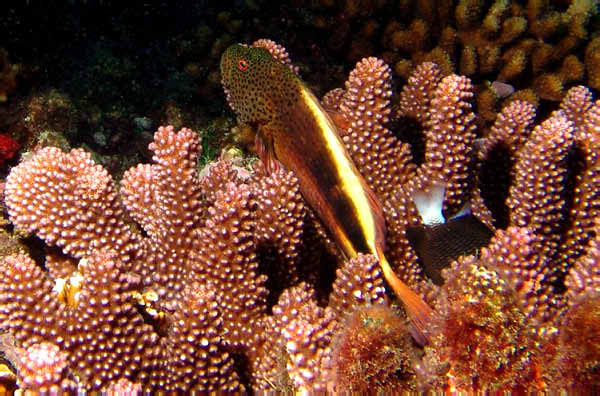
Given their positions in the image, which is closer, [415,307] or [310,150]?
[415,307]

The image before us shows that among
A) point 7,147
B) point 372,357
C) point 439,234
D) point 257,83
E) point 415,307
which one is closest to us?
point 372,357

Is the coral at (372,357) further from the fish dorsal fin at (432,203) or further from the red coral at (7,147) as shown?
the red coral at (7,147)

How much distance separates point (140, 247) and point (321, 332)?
5.43ft

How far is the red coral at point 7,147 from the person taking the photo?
422 cm

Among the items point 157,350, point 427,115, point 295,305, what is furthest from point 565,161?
point 157,350

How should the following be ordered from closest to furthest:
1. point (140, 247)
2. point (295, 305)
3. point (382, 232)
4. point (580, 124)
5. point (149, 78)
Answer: point (295, 305) → point (382, 232) → point (140, 247) → point (580, 124) → point (149, 78)

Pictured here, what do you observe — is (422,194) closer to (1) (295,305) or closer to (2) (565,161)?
(2) (565,161)

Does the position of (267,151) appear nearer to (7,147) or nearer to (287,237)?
(287,237)

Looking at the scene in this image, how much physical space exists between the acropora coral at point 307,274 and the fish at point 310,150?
0.27 meters

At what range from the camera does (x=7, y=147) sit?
425 cm

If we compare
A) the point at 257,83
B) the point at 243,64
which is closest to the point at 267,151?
the point at 257,83

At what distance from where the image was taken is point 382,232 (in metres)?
2.75

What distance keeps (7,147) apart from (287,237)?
330 centimetres

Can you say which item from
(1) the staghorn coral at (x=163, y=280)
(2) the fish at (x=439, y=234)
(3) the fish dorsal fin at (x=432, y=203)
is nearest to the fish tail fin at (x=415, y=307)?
(1) the staghorn coral at (x=163, y=280)
